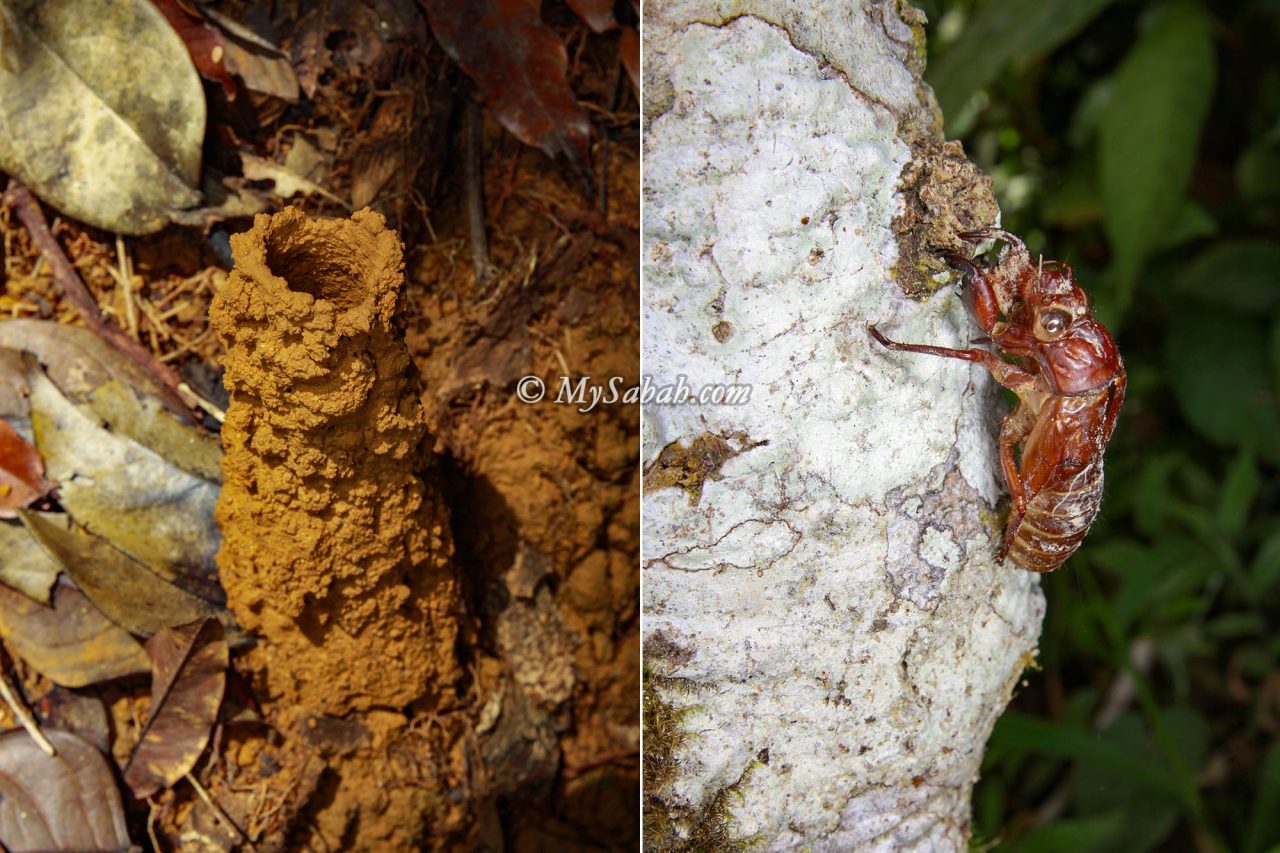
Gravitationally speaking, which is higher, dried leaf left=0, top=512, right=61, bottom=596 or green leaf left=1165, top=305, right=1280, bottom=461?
green leaf left=1165, top=305, right=1280, bottom=461

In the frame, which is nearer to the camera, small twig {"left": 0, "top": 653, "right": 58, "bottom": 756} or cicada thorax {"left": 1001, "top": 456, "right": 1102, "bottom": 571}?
small twig {"left": 0, "top": 653, "right": 58, "bottom": 756}

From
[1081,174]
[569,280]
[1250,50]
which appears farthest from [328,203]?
[1250,50]

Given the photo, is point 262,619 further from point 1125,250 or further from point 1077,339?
point 1125,250

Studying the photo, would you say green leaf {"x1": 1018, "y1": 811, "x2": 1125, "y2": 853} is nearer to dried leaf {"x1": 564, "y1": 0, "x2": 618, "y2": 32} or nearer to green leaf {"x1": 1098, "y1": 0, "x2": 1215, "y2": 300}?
green leaf {"x1": 1098, "y1": 0, "x2": 1215, "y2": 300}

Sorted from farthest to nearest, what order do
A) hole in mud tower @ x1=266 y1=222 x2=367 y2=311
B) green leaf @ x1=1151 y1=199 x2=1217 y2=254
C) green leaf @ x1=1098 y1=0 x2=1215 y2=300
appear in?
green leaf @ x1=1151 y1=199 x2=1217 y2=254 → green leaf @ x1=1098 y1=0 x2=1215 y2=300 → hole in mud tower @ x1=266 y1=222 x2=367 y2=311

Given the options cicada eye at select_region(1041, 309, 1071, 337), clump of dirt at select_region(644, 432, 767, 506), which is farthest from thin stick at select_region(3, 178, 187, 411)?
cicada eye at select_region(1041, 309, 1071, 337)

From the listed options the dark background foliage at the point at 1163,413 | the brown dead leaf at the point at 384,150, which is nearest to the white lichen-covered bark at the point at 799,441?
the brown dead leaf at the point at 384,150

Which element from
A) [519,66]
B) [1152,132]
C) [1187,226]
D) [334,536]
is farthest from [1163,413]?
[334,536]

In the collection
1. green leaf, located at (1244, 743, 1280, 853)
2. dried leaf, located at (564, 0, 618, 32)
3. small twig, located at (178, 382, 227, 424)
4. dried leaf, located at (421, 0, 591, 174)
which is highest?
dried leaf, located at (564, 0, 618, 32)
